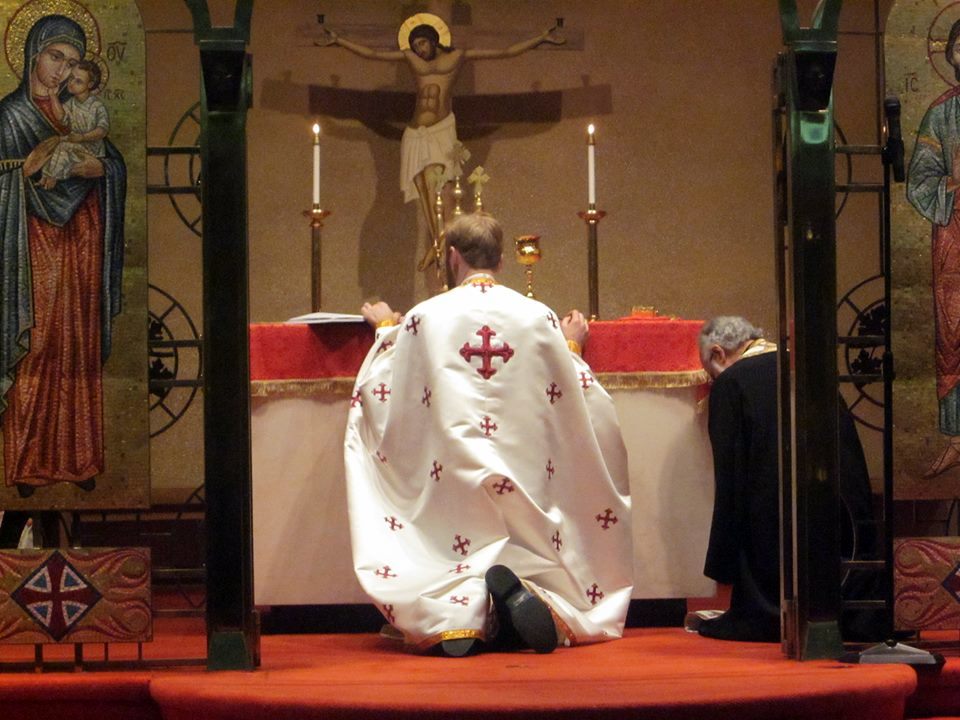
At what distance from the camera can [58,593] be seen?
4.98 metres

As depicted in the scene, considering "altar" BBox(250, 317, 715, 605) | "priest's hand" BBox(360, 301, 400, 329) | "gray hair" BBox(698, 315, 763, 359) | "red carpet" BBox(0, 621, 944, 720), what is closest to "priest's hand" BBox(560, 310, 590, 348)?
"altar" BBox(250, 317, 715, 605)

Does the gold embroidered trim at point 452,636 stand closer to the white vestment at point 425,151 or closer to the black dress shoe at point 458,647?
the black dress shoe at point 458,647

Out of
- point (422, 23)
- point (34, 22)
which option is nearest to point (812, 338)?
point (34, 22)

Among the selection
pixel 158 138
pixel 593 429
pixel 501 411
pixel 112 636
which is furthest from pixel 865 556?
pixel 158 138

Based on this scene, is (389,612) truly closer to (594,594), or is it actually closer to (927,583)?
(594,594)

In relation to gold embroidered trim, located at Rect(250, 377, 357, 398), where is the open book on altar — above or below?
above

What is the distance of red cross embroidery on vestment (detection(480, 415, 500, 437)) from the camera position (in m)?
5.70

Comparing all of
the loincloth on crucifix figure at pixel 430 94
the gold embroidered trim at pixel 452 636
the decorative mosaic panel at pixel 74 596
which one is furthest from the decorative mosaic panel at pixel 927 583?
the loincloth on crucifix figure at pixel 430 94

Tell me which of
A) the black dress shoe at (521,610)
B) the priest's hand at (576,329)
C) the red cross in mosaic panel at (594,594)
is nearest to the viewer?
the black dress shoe at (521,610)

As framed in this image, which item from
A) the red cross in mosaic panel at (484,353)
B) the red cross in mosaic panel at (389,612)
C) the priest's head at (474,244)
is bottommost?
the red cross in mosaic panel at (389,612)

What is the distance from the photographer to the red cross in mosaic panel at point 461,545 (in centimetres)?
561

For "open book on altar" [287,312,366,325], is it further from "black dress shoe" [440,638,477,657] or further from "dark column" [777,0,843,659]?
"dark column" [777,0,843,659]

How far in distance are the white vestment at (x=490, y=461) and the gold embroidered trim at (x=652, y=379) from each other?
30cm

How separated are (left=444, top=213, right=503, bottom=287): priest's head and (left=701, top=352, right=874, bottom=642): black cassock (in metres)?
1.05
